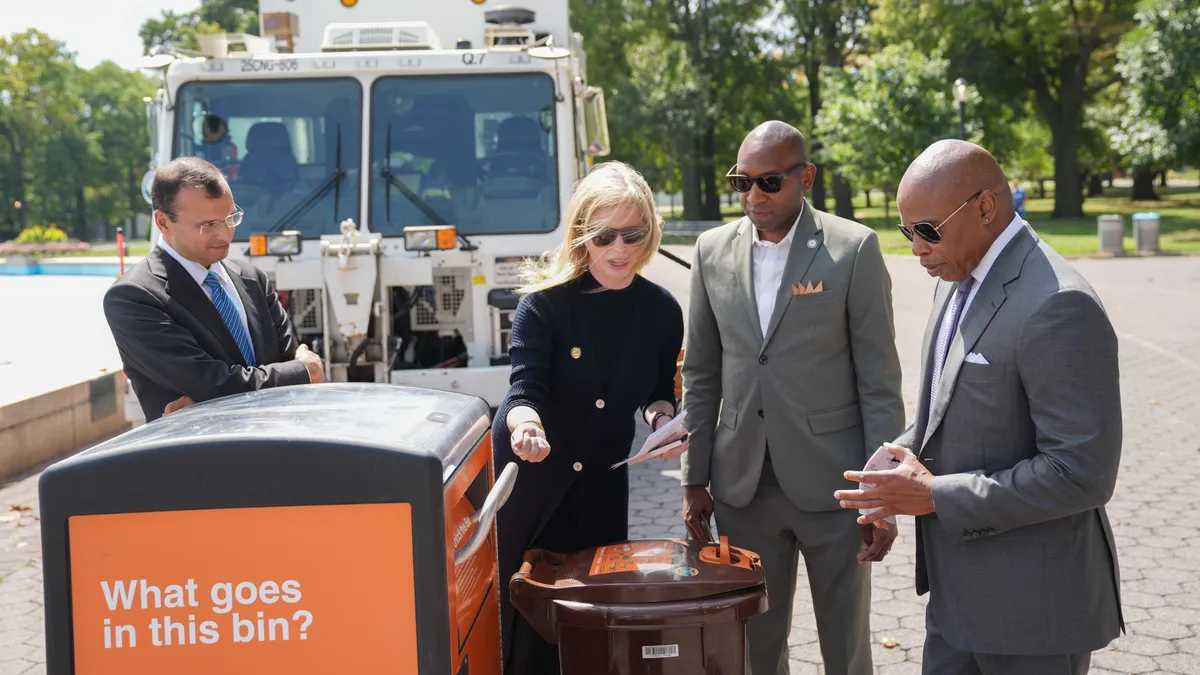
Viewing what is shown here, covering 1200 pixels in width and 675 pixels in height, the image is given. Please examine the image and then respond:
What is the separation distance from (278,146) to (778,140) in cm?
504

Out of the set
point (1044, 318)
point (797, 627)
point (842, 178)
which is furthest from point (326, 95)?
point (842, 178)

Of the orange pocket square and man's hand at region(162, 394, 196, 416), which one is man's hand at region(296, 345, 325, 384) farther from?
the orange pocket square

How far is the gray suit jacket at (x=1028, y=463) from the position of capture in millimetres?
2289

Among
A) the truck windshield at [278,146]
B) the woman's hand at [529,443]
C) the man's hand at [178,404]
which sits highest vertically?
the truck windshield at [278,146]

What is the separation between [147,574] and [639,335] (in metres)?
1.54

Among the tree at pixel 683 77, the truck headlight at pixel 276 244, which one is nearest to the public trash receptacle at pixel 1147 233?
the tree at pixel 683 77

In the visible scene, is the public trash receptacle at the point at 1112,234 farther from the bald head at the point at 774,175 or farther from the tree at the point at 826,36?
the bald head at the point at 774,175

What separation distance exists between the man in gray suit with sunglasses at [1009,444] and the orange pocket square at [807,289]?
26.3 inches

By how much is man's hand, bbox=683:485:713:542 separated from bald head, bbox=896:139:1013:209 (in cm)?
133

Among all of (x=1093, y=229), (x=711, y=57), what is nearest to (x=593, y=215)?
(x=1093, y=229)

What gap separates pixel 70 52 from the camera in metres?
60.2

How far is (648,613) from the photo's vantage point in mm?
2631

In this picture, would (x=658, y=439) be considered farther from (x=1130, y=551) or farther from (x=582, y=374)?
(x=1130, y=551)

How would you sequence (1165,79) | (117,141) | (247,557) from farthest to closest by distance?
(117,141), (1165,79), (247,557)
